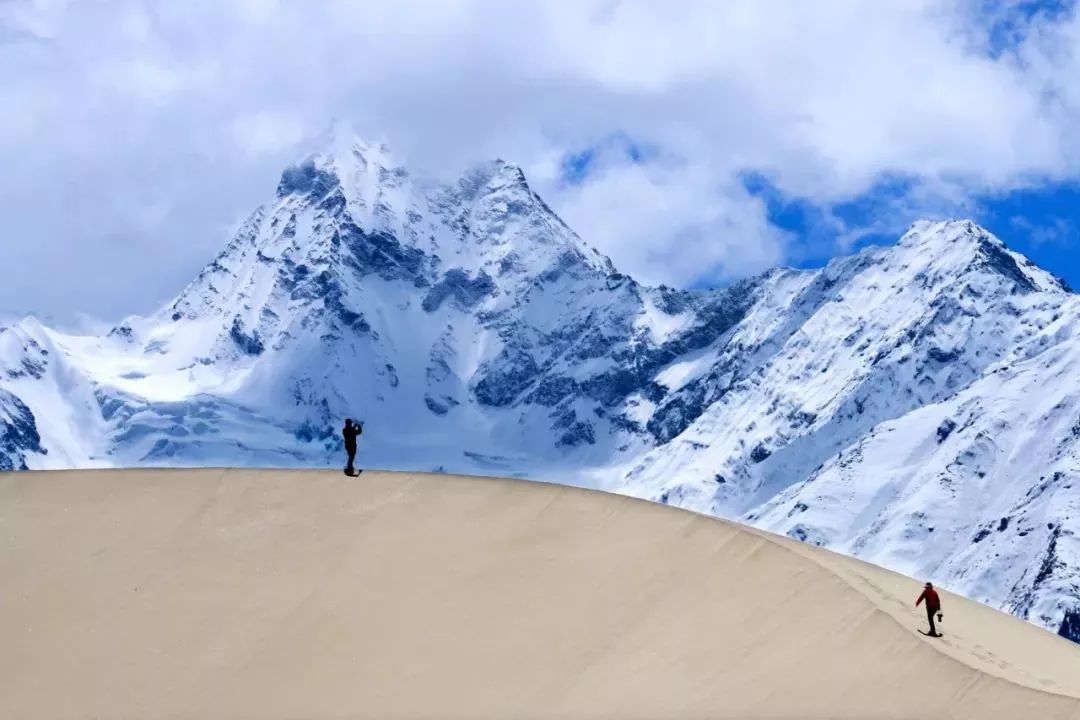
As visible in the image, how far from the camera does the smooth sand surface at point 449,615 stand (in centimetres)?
2700

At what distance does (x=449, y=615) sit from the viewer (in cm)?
3039

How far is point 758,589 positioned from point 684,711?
3423 millimetres

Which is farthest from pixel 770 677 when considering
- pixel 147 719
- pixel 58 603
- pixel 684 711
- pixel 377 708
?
pixel 58 603

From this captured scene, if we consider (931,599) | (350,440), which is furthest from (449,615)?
(931,599)

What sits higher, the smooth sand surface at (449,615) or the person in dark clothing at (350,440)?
the person in dark clothing at (350,440)

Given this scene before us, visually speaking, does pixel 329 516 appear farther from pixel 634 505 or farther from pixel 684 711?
pixel 684 711

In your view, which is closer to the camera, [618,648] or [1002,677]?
[1002,677]

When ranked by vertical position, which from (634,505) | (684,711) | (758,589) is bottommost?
(684,711)

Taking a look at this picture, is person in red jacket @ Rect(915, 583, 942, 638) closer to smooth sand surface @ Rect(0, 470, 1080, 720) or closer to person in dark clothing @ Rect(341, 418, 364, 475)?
smooth sand surface @ Rect(0, 470, 1080, 720)

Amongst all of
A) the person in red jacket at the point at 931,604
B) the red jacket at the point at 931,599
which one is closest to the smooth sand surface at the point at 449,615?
the person in red jacket at the point at 931,604

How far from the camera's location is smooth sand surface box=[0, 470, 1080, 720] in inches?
1063

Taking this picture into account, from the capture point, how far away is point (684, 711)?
26484 millimetres

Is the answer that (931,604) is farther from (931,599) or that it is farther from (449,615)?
(449,615)

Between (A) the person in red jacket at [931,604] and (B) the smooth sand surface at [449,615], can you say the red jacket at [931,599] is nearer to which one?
(A) the person in red jacket at [931,604]
